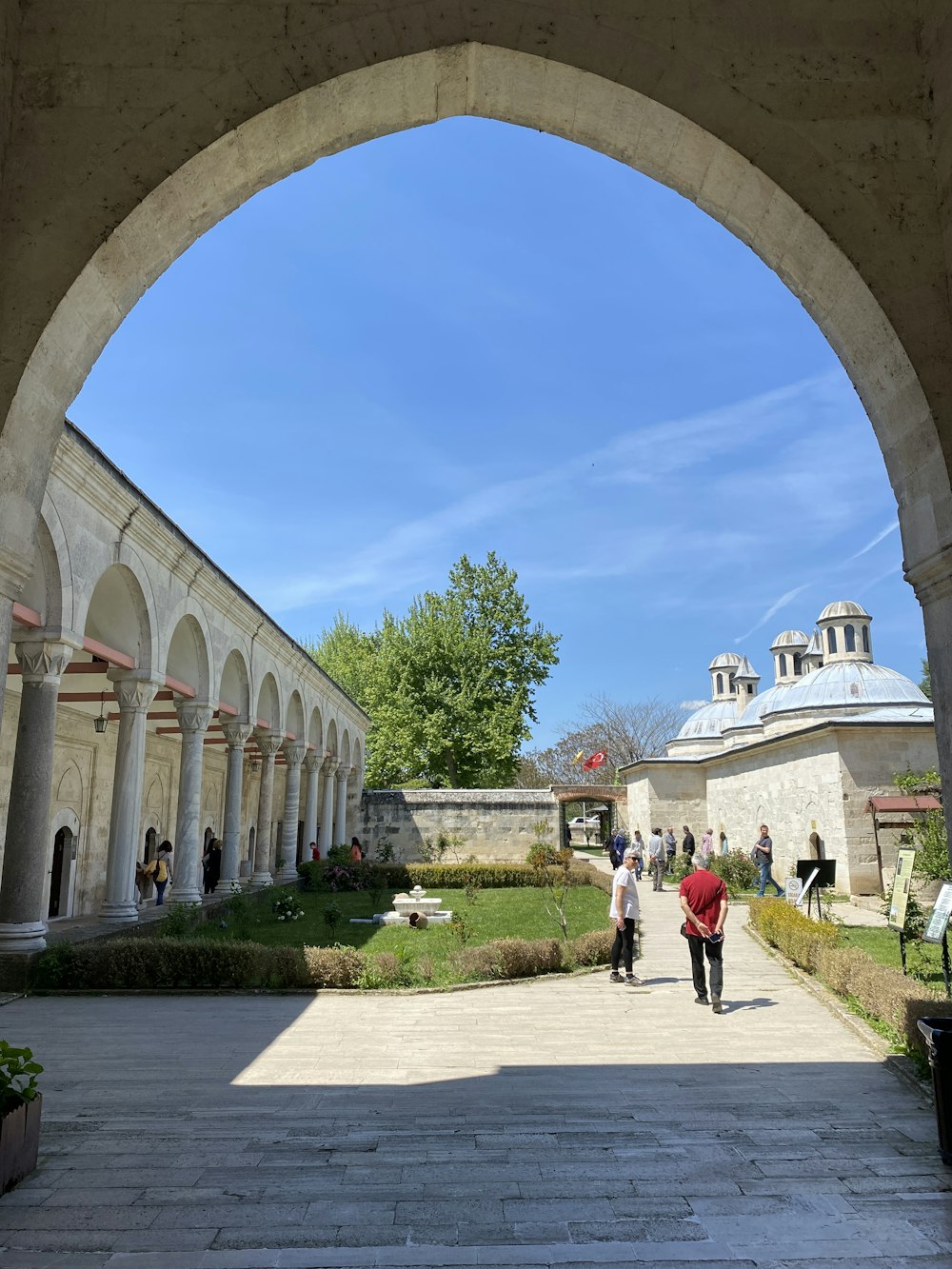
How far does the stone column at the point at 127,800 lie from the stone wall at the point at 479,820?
759 inches

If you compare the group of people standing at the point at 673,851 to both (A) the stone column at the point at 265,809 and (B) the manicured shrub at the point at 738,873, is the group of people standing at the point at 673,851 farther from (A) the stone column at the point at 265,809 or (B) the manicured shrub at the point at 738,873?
(A) the stone column at the point at 265,809

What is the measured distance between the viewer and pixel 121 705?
1231 cm

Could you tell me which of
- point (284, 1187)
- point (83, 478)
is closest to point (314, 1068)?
point (284, 1187)

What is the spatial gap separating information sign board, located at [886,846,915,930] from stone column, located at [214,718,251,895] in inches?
515

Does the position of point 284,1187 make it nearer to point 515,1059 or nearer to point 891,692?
point 515,1059

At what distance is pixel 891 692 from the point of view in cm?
3086

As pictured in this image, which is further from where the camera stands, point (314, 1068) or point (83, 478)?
point (83, 478)

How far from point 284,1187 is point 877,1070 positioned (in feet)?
13.8

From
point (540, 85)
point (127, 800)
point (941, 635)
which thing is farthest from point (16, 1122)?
point (127, 800)

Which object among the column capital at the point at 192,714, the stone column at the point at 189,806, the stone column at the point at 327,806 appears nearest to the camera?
the stone column at the point at 189,806

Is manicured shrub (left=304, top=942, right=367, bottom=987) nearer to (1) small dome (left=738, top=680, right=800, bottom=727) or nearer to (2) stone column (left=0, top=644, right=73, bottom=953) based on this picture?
(2) stone column (left=0, top=644, right=73, bottom=953)

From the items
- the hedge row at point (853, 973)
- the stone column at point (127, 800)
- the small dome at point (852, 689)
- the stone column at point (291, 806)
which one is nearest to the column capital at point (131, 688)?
the stone column at point (127, 800)

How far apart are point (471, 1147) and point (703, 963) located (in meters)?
4.78

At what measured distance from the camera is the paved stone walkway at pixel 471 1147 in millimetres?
3166
